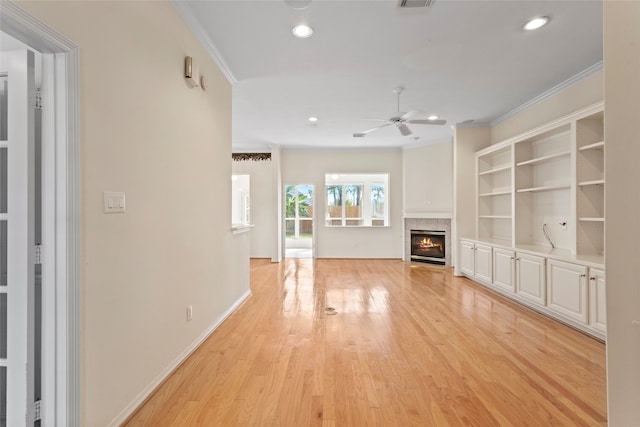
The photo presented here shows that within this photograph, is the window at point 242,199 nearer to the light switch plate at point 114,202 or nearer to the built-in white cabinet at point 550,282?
the built-in white cabinet at point 550,282

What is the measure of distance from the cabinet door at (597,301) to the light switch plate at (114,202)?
3.99m

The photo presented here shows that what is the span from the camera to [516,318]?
3529mm

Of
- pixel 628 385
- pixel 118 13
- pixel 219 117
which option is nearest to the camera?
pixel 628 385

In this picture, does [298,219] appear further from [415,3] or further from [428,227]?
[415,3]

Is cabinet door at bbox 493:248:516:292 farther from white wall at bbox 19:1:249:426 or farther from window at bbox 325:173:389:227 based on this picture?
white wall at bbox 19:1:249:426

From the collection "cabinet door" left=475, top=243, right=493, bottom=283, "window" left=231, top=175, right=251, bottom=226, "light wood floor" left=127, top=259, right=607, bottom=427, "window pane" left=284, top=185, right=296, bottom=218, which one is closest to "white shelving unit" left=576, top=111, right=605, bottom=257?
"light wood floor" left=127, top=259, right=607, bottom=427

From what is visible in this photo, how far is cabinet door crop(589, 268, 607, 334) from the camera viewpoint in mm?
2807

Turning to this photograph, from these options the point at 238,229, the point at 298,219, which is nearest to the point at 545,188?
the point at 238,229

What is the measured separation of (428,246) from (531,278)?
3.51 metres

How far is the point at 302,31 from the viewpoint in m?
2.79

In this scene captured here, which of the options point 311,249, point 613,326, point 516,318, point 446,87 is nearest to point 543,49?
point 446,87

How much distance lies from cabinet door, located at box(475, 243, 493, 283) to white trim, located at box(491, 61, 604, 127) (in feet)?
7.45

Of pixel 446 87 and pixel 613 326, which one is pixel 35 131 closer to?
pixel 613 326

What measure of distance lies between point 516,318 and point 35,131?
4.53 meters
